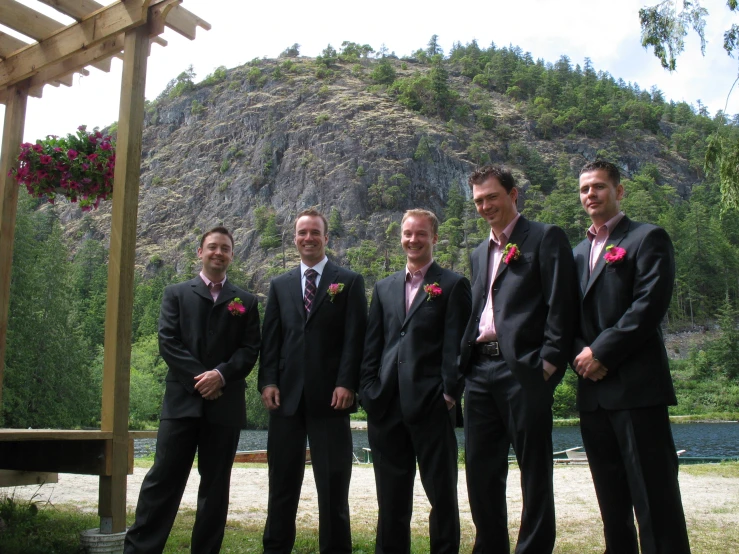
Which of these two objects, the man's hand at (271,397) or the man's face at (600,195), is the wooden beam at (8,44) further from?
the man's face at (600,195)

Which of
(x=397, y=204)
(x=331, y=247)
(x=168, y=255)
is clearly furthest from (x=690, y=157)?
(x=168, y=255)

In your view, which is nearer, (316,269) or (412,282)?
(412,282)

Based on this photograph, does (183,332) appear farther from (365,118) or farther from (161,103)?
(161,103)

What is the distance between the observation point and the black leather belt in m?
3.54

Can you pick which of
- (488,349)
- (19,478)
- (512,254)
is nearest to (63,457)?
(19,478)

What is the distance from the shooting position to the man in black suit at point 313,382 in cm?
401

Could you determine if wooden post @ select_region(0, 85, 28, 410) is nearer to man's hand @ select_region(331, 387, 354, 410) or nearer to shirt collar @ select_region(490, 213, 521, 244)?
man's hand @ select_region(331, 387, 354, 410)

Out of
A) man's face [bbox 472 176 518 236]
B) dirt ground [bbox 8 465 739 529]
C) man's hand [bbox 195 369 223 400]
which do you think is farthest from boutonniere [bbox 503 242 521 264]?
dirt ground [bbox 8 465 739 529]

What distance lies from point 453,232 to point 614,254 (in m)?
96.8

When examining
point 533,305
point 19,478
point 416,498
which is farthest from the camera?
point 416,498

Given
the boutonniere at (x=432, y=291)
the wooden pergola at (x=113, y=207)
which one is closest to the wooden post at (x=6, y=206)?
the wooden pergola at (x=113, y=207)

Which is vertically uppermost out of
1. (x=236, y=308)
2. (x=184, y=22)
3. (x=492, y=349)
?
(x=184, y=22)

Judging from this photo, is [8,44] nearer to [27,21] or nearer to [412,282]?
[27,21]

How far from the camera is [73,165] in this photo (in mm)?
5566
